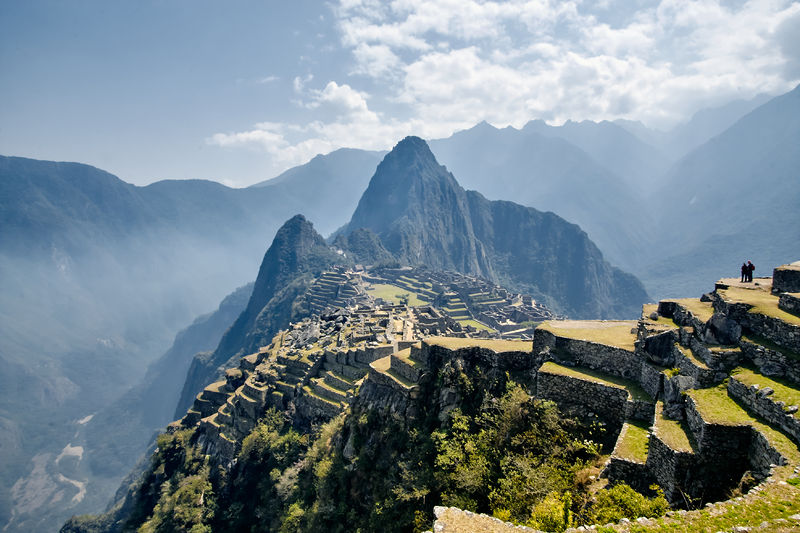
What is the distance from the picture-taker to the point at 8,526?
16050 cm

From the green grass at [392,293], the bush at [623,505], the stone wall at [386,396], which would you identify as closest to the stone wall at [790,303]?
the bush at [623,505]

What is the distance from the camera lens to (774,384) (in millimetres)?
12539

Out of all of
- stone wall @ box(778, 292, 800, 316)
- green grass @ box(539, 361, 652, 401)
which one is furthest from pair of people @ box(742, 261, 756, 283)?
green grass @ box(539, 361, 652, 401)

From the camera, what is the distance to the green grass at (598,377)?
16.8 m

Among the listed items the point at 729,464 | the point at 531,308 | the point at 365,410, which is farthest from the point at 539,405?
the point at 531,308

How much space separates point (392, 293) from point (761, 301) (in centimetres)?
13214

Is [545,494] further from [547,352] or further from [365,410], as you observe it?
[365,410]

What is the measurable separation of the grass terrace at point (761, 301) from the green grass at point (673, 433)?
4.97 metres

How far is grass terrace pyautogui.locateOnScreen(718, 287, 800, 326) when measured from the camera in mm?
14008

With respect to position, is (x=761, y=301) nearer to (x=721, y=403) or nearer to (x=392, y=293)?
(x=721, y=403)

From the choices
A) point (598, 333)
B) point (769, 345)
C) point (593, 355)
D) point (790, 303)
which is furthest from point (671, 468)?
point (598, 333)

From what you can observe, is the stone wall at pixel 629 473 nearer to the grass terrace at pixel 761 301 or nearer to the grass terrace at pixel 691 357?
the grass terrace at pixel 691 357

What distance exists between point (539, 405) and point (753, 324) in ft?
28.4

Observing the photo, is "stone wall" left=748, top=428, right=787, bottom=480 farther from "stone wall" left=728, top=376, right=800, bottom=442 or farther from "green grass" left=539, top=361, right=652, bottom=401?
"green grass" left=539, top=361, right=652, bottom=401
